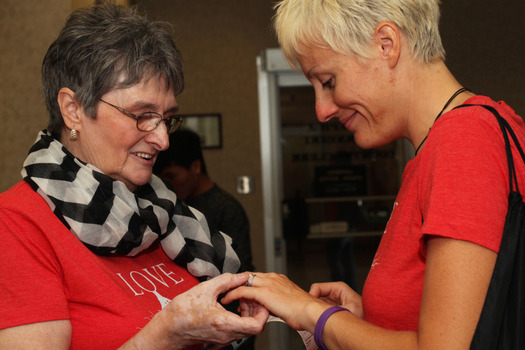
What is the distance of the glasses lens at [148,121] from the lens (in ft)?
5.04

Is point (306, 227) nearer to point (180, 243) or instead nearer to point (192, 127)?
point (192, 127)

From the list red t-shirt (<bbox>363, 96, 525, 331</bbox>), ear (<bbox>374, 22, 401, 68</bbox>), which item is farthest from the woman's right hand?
ear (<bbox>374, 22, 401, 68</bbox>)

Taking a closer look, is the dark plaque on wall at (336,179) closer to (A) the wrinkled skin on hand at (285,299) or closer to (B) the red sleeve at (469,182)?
(A) the wrinkled skin on hand at (285,299)

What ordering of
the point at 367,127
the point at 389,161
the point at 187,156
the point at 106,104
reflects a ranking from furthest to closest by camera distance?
1. the point at 389,161
2. the point at 187,156
3. the point at 106,104
4. the point at 367,127

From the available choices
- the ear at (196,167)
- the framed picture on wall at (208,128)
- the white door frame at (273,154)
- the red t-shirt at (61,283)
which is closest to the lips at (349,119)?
the red t-shirt at (61,283)

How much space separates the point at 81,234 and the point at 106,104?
1.17 ft

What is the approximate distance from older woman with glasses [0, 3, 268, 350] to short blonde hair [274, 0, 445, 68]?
0.50 m

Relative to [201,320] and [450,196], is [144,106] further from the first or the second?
[450,196]

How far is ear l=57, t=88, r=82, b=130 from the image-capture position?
1.48 meters

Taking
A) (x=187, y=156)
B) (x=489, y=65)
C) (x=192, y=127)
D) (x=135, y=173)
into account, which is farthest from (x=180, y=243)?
(x=192, y=127)

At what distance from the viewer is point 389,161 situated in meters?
4.77

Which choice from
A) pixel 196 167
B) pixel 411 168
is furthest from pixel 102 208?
pixel 196 167

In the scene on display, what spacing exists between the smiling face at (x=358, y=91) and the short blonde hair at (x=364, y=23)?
0.03 metres

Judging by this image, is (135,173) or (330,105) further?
(135,173)
